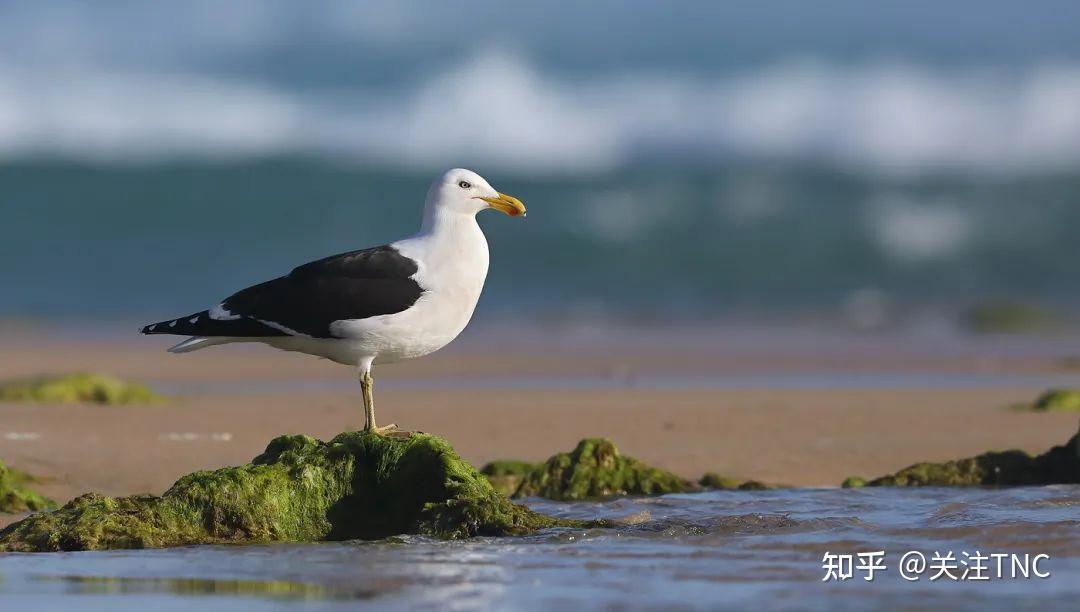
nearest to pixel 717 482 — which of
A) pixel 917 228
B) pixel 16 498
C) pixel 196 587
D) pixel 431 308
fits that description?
pixel 431 308

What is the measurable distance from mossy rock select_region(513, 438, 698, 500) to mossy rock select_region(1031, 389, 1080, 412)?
4.39 m

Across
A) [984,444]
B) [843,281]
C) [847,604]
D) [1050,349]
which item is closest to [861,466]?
[984,444]

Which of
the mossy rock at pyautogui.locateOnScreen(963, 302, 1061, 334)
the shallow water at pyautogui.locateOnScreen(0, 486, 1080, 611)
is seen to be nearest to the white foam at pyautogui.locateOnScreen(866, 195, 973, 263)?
the mossy rock at pyautogui.locateOnScreen(963, 302, 1061, 334)

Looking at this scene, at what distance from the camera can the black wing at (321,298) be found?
764 cm

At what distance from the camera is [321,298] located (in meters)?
7.77

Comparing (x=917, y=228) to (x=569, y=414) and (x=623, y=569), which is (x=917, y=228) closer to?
(x=569, y=414)

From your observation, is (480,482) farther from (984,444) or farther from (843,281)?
(843,281)

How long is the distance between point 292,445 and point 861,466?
3801 mm

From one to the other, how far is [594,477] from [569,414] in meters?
3.79

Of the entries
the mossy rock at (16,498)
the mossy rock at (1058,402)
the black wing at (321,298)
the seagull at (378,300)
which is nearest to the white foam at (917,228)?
the mossy rock at (1058,402)

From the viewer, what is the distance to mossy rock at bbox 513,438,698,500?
8164 mm

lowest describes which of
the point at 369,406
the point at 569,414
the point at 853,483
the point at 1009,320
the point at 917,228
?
the point at 853,483

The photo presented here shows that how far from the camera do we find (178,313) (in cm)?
2741

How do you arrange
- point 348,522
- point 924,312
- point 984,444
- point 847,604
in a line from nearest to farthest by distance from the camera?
point 847,604
point 348,522
point 984,444
point 924,312
